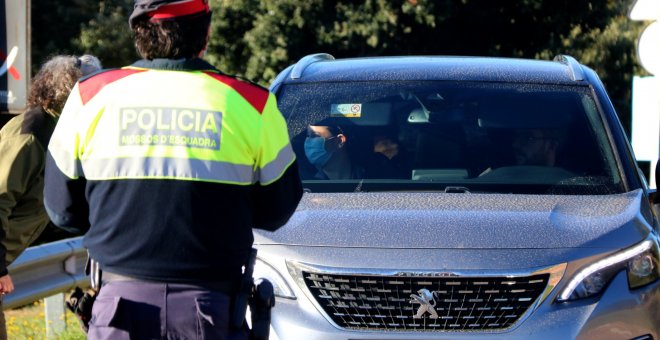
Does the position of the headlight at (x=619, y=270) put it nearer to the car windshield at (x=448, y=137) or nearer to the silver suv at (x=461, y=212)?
the silver suv at (x=461, y=212)

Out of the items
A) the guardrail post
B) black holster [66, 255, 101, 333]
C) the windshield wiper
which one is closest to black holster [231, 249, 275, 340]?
black holster [66, 255, 101, 333]

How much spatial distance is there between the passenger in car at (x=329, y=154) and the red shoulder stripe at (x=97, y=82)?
6.65ft

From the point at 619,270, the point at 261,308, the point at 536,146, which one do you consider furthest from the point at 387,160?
the point at 261,308

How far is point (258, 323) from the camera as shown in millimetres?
3518

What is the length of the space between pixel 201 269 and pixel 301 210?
58.1 inches

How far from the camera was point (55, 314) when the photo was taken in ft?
27.4

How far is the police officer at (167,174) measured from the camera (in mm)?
3258

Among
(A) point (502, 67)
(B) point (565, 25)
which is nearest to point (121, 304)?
(A) point (502, 67)

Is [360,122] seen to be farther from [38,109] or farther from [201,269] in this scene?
[201,269]

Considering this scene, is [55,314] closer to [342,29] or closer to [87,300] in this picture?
[87,300]

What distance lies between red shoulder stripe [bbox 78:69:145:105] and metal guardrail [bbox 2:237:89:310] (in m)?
4.01

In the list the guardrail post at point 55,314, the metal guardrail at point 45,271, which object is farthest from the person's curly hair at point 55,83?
the guardrail post at point 55,314

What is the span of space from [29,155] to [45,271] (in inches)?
114

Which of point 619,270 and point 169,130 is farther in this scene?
point 619,270
